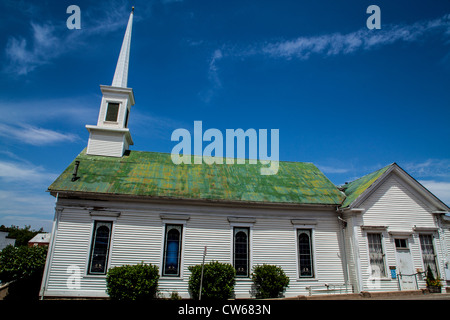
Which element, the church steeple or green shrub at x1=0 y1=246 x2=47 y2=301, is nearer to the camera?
green shrub at x1=0 y1=246 x2=47 y2=301

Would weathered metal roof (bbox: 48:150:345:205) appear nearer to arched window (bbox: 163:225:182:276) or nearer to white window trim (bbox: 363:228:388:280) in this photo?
arched window (bbox: 163:225:182:276)

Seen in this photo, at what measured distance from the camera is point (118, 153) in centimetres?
1866

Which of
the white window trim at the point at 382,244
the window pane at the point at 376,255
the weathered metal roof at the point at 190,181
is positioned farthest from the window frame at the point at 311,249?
the window pane at the point at 376,255

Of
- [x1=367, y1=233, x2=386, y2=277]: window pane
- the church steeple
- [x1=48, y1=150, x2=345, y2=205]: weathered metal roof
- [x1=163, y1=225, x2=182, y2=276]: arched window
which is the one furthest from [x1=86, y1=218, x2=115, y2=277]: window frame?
[x1=367, y1=233, x2=386, y2=277]: window pane

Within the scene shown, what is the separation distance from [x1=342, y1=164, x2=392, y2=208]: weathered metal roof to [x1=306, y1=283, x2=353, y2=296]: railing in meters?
4.34

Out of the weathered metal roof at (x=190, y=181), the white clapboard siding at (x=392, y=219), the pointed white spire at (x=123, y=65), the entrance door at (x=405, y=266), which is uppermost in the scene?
the pointed white spire at (x=123, y=65)

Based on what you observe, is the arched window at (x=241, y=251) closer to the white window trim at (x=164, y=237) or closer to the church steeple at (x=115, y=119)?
the white window trim at (x=164, y=237)

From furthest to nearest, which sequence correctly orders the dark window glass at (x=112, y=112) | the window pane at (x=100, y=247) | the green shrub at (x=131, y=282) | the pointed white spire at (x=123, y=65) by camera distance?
the pointed white spire at (x=123, y=65) < the dark window glass at (x=112, y=112) < the window pane at (x=100, y=247) < the green shrub at (x=131, y=282)

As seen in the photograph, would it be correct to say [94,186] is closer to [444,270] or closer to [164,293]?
[164,293]

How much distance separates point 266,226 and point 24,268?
13742 millimetres

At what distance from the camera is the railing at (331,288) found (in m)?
15.5

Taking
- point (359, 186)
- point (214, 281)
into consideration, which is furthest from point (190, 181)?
point (359, 186)

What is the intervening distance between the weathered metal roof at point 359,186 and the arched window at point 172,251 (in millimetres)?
9524

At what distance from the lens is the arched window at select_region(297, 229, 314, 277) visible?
626 inches
